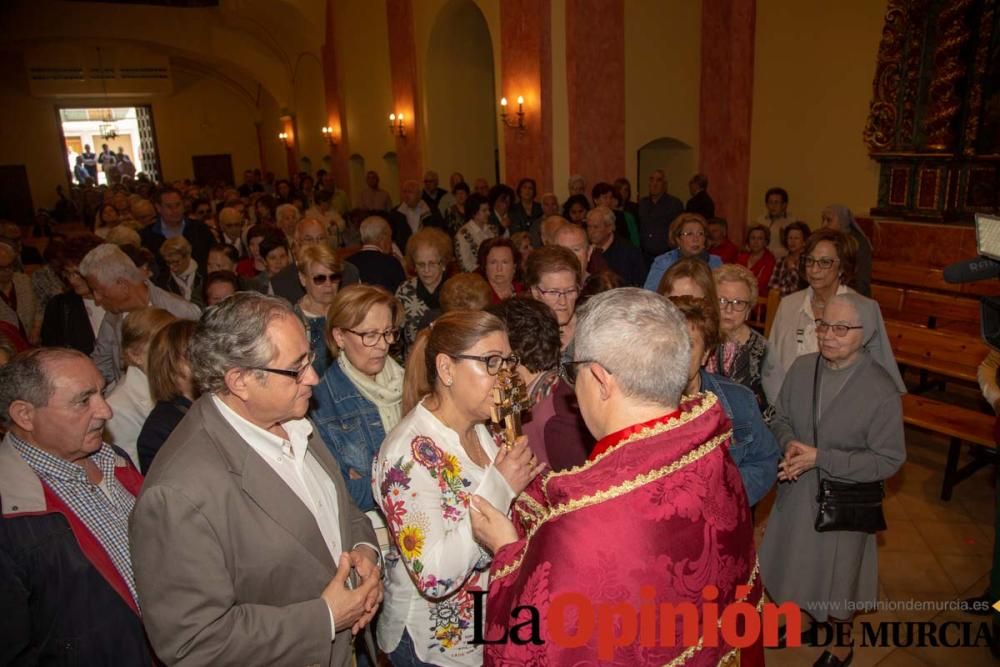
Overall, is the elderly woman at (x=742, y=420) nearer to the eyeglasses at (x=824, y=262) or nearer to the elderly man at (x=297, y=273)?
the eyeglasses at (x=824, y=262)

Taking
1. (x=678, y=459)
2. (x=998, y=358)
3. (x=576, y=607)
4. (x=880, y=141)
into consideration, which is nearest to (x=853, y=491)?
(x=998, y=358)

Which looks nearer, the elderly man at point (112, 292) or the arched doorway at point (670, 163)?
the elderly man at point (112, 292)

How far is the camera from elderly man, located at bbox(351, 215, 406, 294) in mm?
5816

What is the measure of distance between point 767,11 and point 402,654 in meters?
10.4

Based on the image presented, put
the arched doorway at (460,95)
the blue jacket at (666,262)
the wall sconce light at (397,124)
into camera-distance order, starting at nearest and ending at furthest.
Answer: the blue jacket at (666,262), the arched doorway at (460,95), the wall sconce light at (397,124)

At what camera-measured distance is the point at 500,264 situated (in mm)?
4883

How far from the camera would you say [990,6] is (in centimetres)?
735

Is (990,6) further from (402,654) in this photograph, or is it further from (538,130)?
(402,654)

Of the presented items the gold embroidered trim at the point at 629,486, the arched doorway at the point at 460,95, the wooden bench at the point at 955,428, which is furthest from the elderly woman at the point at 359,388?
the arched doorway at the point at 460,95

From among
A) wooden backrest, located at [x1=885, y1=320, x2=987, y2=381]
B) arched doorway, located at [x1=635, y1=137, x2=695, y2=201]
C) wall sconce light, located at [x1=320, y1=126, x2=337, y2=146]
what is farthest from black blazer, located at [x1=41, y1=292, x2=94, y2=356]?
wall sconce light, located at [x1=320, y1=126, x2=337, y2=146]

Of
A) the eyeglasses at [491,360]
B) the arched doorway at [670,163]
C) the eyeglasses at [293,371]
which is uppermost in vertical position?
the arched doorway at [670,163]

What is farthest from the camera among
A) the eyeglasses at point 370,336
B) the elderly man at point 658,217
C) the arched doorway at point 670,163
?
the arched doorway at point 670,163

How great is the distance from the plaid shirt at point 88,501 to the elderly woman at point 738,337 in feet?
9.29

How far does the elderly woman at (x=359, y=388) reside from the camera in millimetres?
2781
